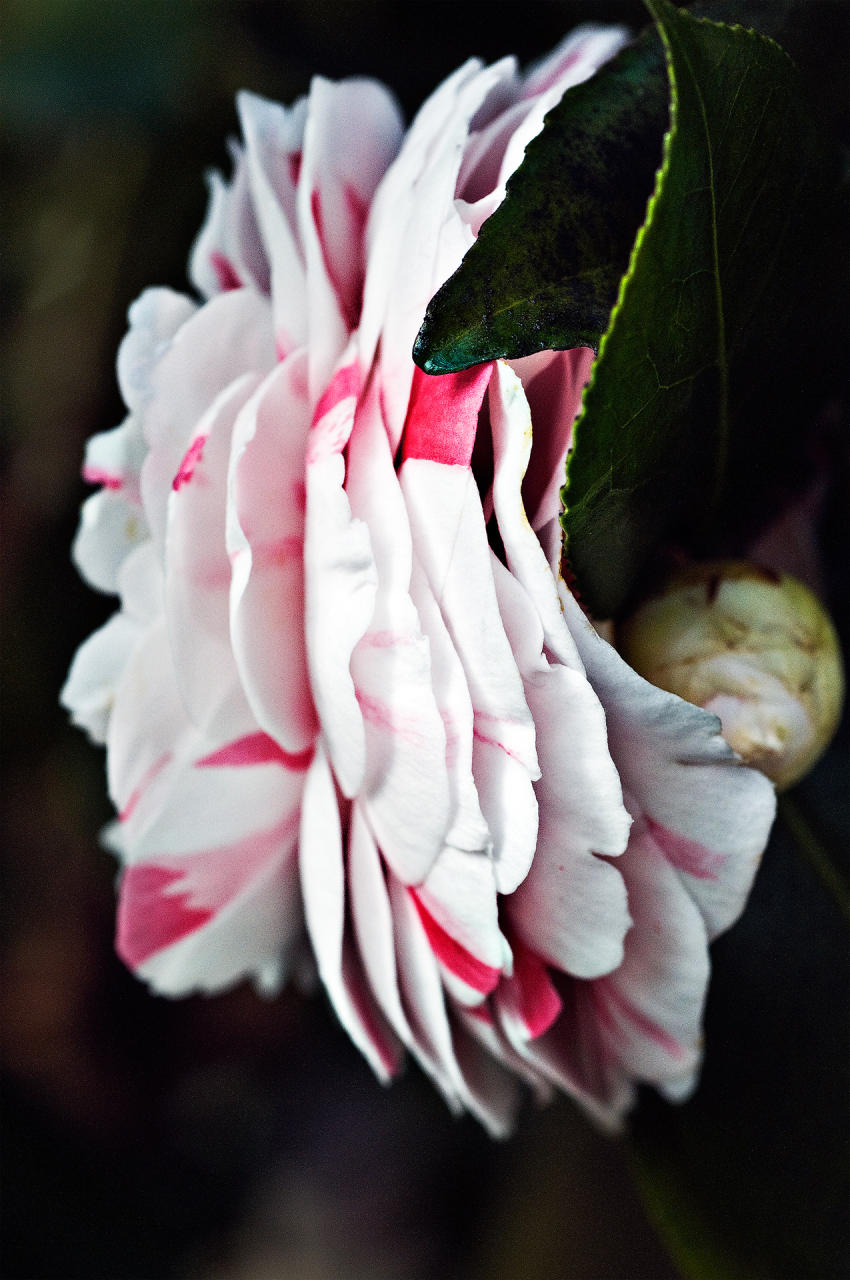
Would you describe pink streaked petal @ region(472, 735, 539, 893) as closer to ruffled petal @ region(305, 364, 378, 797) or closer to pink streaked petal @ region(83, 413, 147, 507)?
ruffled petal @ region(305, 364, 378, 797)

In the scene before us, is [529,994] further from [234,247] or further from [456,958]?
[234,247]

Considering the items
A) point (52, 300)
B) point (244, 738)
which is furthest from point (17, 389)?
point (244, 738)

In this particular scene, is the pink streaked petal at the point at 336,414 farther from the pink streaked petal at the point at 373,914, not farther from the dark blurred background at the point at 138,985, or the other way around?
the dark blurred background at the point at 138,985

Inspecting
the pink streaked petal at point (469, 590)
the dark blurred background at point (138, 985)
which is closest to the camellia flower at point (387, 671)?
the pink streaked petal at point (469, 590)

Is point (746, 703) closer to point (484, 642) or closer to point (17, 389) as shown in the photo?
point (484, 642)

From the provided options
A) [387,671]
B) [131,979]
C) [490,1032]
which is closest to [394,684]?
[387,671]

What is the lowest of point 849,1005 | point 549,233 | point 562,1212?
point 562,1212

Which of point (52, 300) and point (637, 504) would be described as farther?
point (52, 300)

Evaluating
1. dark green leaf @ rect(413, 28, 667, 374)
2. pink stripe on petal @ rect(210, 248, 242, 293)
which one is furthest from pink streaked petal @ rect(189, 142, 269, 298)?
dark green leaf @ rect(413, 28, 667, 374)
